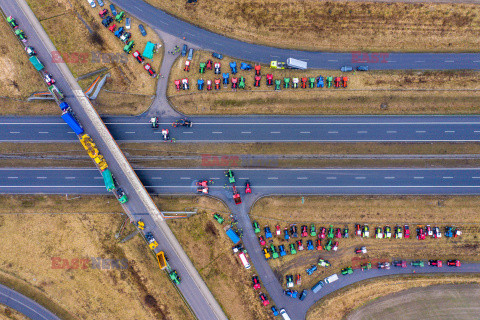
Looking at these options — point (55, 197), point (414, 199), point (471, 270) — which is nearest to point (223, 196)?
point (55, 197)

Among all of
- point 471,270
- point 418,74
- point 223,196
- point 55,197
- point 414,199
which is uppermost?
point 418,74

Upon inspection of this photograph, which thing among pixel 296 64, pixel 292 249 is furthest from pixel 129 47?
pixel 292 249

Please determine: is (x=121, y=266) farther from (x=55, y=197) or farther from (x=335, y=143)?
(x=335, y=143)

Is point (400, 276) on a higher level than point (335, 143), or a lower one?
lower

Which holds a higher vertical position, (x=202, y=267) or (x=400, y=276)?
(x=202, y=267)

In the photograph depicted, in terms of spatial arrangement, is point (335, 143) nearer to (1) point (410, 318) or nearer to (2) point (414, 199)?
(2) point (414, 199)

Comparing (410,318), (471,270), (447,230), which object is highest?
(447,230)

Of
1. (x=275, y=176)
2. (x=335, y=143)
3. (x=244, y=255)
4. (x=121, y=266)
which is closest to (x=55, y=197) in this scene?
(x=121, y=266)
